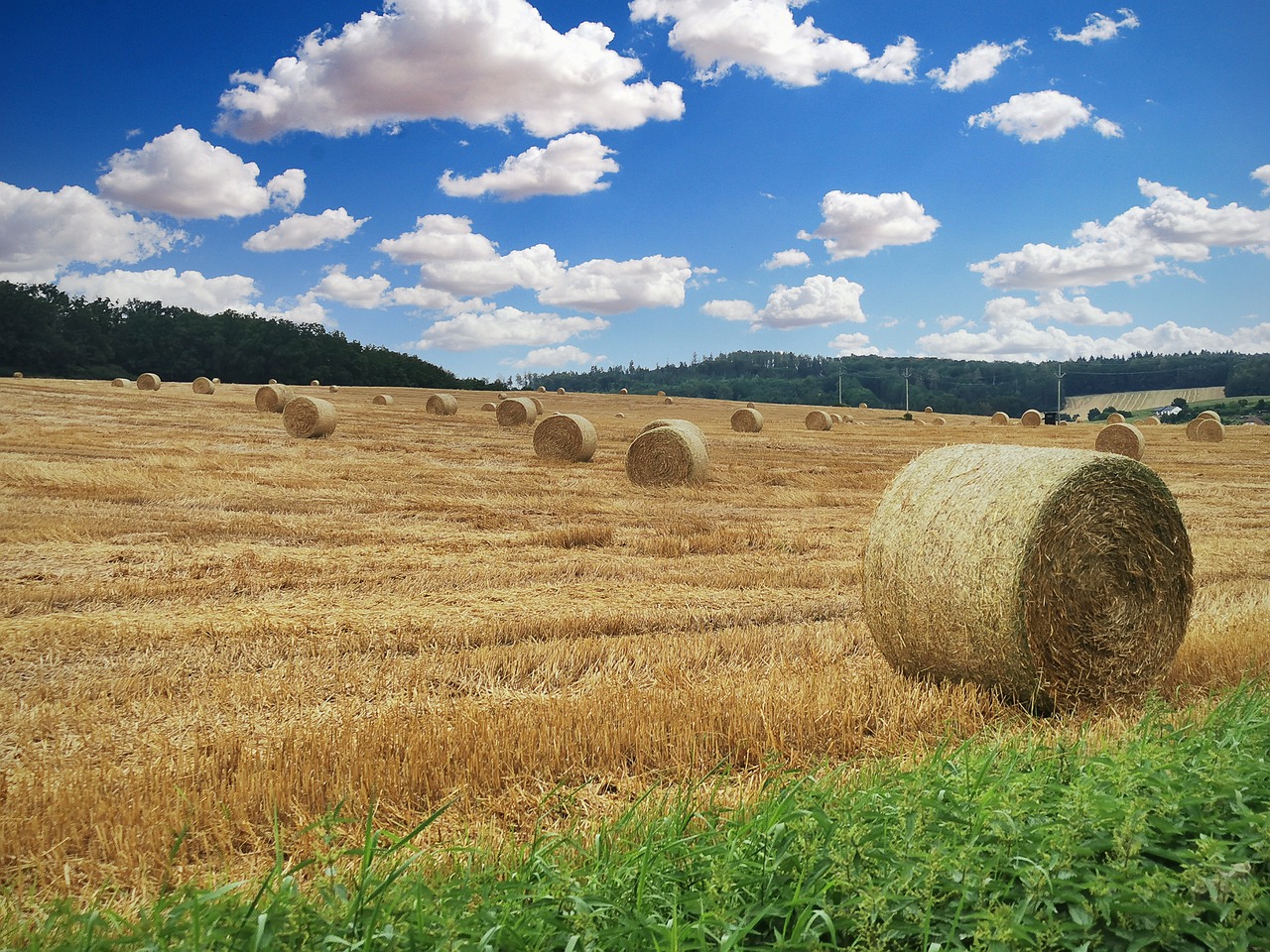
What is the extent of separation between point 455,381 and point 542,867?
295 feet

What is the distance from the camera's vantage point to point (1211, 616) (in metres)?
8.67

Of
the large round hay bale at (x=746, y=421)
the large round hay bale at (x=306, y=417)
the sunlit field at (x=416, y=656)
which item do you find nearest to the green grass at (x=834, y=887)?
the sunlit field at (x=416, y=656)

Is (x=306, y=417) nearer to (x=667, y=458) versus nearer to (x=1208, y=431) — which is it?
(x=667, y=458)

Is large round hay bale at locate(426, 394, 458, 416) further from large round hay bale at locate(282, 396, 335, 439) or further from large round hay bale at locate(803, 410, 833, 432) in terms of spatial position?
large round hay bale at locate(803, 410, 833, 432)

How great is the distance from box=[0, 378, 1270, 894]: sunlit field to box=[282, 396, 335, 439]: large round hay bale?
9574 millimetres

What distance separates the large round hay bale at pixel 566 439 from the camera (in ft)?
77.6

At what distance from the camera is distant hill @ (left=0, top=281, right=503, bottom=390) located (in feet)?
231

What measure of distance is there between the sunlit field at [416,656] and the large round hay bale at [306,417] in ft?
31.4

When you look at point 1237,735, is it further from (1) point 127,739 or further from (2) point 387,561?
(2) point 387,561

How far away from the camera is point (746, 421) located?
127 feet

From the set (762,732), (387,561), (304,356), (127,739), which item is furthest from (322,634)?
(304,356)

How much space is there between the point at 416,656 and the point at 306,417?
21796 mm

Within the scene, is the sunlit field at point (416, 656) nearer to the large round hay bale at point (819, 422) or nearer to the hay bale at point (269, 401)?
the hay bale at point (269, 401)

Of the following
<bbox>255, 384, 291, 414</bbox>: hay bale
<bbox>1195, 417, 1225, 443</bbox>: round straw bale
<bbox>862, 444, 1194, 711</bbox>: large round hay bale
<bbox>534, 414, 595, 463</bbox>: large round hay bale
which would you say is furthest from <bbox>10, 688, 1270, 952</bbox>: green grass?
<bbox>1195, 417, 1225, 443</bbox>: round straw bale
